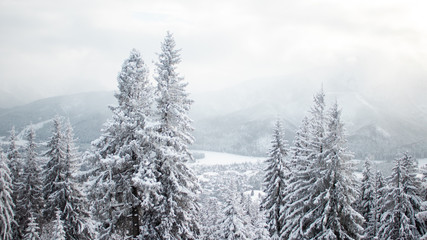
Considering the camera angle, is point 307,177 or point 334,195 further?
point 307,177

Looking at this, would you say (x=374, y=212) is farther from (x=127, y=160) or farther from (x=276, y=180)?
(x=127, y=160)

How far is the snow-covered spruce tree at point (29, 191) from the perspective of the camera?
25844mm

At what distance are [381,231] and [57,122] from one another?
31.3m

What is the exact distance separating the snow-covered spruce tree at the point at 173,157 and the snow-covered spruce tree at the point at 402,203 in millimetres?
17942

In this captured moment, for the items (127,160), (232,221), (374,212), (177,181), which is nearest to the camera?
(127,160)

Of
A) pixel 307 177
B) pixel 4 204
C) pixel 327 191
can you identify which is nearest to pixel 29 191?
pixel 4 204

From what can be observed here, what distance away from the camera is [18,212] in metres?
26.0

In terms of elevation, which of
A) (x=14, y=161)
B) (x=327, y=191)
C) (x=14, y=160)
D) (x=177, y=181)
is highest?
(x=177, y=181)

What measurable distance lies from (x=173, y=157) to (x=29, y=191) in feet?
66.2

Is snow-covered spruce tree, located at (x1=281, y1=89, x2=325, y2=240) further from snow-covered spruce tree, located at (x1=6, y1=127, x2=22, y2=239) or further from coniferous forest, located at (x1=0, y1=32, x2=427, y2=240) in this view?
snow-covered spruce tree, located at (x1=6, y1=127, x2=22, y2=239)

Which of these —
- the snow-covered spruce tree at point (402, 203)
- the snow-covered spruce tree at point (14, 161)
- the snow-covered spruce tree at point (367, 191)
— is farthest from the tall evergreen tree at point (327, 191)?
the snow-covered spruce tree at point (14, 161)

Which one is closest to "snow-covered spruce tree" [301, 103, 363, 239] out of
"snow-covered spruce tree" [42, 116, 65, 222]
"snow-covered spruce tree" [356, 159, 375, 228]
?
"snow-covered spruce tree" [356, 159, 375, 228]

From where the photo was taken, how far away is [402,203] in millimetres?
22953

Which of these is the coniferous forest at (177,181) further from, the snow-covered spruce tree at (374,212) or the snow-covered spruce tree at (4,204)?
the snow-covered spruce tree at (374,212)
